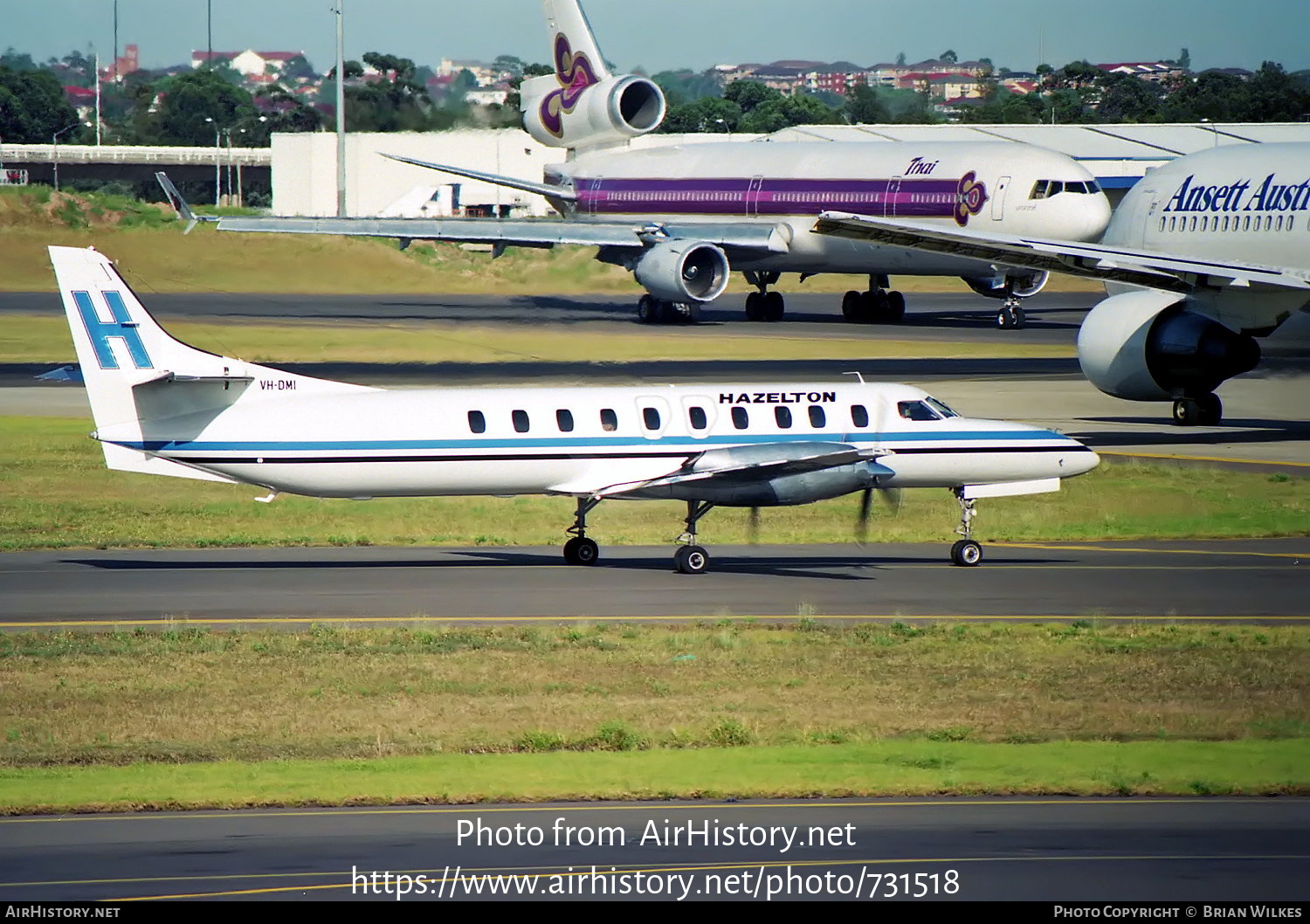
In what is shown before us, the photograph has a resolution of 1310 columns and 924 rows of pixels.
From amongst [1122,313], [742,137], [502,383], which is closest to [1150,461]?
[1122,313]

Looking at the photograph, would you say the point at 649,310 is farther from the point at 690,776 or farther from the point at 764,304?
the point at 690,776

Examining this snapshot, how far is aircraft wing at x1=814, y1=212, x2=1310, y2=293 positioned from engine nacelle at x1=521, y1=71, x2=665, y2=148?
148ft

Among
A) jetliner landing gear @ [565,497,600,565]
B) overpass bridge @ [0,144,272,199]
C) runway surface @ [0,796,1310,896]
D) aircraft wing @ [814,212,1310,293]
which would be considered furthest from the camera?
overpass bridge @ [0,144,272,199]

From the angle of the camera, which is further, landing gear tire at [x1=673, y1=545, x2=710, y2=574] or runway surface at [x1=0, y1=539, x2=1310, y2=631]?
landing gear tire at [x1=673, y1=545, x2=710, y2=574]

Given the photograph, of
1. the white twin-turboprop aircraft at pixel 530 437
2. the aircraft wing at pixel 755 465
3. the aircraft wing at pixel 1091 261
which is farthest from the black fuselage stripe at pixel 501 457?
the aircraft wing at pixel 1091 261

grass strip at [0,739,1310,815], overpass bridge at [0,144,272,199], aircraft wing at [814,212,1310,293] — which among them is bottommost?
grass strip at [0,739,1310,815]

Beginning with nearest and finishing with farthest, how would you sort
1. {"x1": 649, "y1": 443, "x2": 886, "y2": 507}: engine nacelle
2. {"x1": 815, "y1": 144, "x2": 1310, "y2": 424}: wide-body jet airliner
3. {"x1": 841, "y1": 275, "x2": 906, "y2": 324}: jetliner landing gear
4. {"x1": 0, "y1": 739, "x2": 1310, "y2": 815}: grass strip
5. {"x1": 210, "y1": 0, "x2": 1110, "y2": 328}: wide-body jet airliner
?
{"x1": 0, "y1": 739, "x2": 1310, "y2": 815}: grass strip → {"x1": 649, "y1": 443, "x2": 886, "y2": 507}: engine nacelle → {"x1": 815, "y1": 144, "x2": 1310, "y2": 424}: wide-body jet airliner → {"x1": 210, "y1": 0, "x2": 1110, "y2": 328}: wide-body jet airliner → {"x1": 841, "y1": 275, "x2": 906, "y2": 324}: jetliner landing gear

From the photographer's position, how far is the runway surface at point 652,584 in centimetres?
2559

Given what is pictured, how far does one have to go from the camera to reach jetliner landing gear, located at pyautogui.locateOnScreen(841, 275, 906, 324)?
246 feet

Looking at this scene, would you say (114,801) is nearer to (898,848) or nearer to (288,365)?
(898,848)

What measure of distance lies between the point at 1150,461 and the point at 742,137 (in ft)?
335

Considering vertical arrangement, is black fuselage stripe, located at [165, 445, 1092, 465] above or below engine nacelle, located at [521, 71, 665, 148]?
below

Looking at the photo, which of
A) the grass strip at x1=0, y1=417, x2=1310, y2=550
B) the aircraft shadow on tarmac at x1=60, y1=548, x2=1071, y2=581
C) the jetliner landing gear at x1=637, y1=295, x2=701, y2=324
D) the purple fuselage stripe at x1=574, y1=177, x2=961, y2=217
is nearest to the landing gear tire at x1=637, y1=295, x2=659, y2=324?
the jetliner landing gear at x1=637, y1=295, x2=701, y2=324

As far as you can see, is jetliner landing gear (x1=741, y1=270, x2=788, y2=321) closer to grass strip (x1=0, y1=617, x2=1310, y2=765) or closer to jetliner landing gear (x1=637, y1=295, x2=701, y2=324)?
jetliner landing gear (x1=637, y1=295, x2=701, y2=324)
